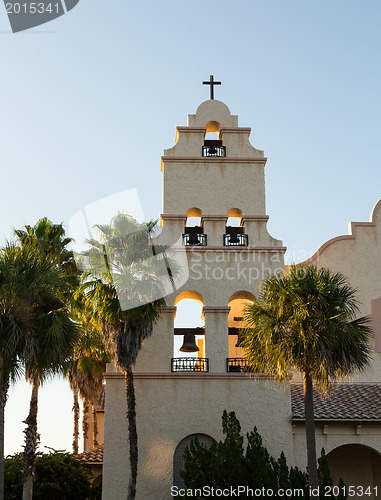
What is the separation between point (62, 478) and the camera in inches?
908

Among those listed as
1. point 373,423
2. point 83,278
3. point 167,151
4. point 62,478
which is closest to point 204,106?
point 167,151

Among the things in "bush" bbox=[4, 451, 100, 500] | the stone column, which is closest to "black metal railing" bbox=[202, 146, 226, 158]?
the stone column

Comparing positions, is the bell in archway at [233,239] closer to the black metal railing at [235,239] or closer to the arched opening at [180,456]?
the black metal railing at [235,239]

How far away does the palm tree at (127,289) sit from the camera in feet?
64.7

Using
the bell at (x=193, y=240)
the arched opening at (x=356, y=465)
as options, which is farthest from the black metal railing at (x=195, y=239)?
the arched opening at (x=356, y=465)

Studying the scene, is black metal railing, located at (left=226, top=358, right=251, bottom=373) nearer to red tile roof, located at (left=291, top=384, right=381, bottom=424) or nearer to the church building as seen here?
the church building

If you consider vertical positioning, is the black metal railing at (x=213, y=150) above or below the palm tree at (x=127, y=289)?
above

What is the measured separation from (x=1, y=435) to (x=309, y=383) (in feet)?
27.9

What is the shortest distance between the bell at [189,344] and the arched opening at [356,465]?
6.75 metres

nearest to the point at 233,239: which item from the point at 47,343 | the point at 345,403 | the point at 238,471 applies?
the point at 345,403

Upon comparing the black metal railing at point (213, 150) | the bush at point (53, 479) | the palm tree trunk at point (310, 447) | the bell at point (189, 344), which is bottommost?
the bush at point (53, 479)

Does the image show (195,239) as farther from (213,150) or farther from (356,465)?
(356,465)

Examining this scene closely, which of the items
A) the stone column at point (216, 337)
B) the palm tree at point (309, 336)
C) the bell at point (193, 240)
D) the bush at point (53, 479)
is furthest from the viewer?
the bell at point (193, 240)

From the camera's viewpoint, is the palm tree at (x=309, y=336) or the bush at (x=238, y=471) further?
the palm tree at (x=309, y=336)
